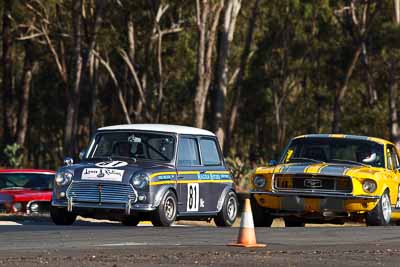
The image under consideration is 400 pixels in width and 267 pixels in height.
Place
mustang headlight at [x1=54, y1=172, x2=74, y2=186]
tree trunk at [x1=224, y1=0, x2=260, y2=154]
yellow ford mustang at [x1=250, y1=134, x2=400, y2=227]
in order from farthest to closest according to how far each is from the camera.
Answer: tree trunk at [x1=224, y1=0, x2=260, y2=154]
yellow ford mustang at [x1=250, y1=134, x2=400, y2=227]
mustang headlight at [x1=54, y1=172, x2=74, y2=186]

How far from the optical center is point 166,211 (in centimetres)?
1736

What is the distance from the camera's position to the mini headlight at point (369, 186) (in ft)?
57.9

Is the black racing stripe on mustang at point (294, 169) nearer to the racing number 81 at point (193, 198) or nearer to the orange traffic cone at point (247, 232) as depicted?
the racing number 81 at point (193, 198)

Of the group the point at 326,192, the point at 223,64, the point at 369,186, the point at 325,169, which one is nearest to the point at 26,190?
the point at 325,169

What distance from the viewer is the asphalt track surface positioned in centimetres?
1103

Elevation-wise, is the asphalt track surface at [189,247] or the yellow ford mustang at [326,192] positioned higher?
the yellow ford mustang at [326,192]

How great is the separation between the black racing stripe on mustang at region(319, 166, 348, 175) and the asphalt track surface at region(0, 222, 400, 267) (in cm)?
132

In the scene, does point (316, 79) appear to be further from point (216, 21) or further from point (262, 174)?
point (262, 174)

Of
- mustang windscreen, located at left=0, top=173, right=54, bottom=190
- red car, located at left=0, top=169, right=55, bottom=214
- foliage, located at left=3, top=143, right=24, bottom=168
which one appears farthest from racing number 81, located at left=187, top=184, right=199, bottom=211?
foliage, located at left=3, top=143, right=24, bottom=168

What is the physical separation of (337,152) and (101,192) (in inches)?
164

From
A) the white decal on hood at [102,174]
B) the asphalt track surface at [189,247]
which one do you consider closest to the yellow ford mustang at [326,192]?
the asphalt track surface at [189,247]

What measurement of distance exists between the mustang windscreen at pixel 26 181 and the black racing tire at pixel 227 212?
5.67 metres

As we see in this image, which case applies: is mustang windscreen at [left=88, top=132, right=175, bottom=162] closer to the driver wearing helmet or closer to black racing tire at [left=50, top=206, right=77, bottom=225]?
black racing tire at [left=50, top=206, right=77, bottom=225]

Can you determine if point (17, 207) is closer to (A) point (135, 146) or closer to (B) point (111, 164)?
(A) point (135, 146)
